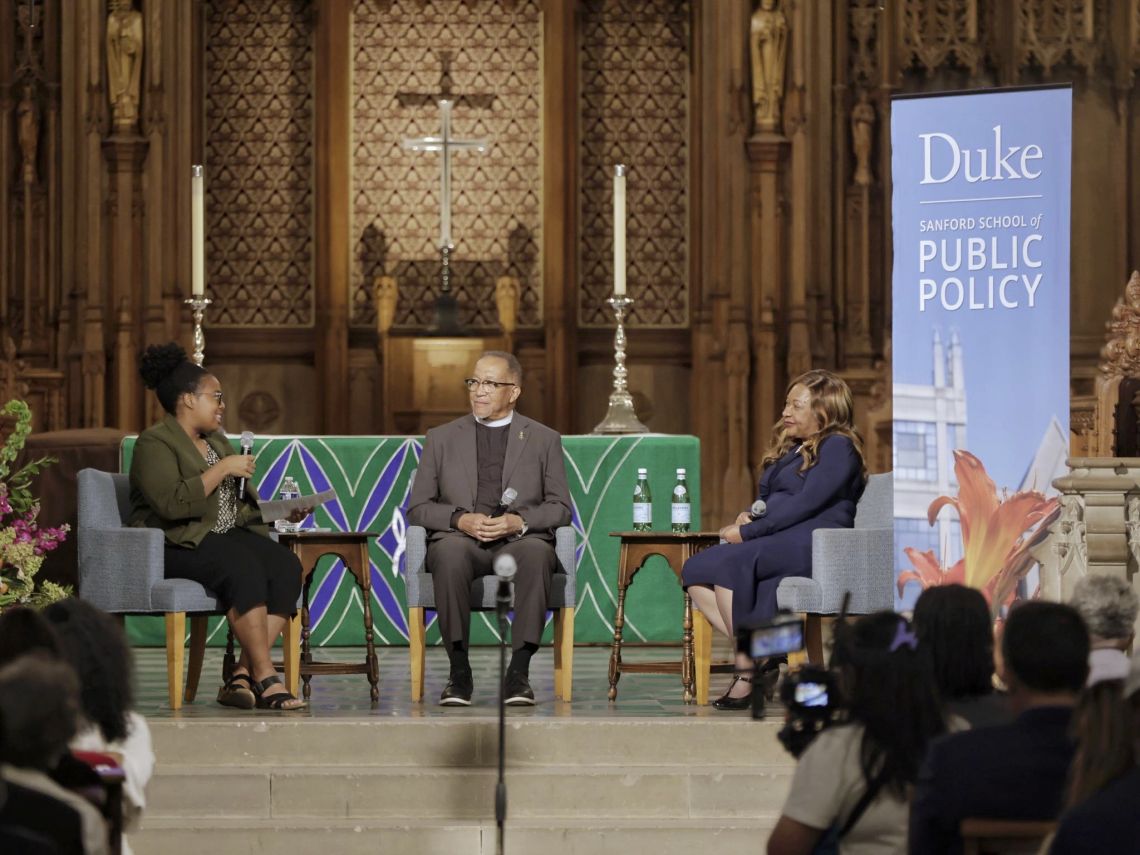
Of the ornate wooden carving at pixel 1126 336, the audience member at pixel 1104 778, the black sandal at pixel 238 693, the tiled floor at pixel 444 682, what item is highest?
the ornate wooden carving at pixel 1126 336

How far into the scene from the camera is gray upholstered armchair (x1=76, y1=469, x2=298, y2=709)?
19.8ft

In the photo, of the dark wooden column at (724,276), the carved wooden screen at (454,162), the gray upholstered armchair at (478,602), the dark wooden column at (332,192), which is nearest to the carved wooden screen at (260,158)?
the dark wooden column at (332,192)

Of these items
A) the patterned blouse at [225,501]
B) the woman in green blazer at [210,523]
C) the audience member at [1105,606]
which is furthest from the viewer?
the patterned blouse at [225,501]

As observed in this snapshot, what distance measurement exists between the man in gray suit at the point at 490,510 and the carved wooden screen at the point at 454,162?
4447 millimetres

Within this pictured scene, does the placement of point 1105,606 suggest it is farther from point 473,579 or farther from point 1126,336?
point 1126,336

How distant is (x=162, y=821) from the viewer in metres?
5.22

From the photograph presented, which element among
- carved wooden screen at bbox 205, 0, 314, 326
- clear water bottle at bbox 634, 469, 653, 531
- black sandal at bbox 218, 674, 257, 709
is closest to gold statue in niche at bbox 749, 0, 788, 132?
carved wooden screen at bbox 205, 0, 314, 326

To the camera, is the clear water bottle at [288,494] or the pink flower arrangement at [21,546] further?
the clear water bottle at [288,494]

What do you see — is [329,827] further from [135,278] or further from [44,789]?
[135,278]

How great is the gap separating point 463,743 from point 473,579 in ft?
2.59

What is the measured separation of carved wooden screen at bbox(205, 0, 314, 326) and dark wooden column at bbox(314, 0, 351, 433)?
222 millimetres

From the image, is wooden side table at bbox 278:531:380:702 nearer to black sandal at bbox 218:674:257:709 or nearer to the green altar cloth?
black sandal at bbox 218:674:257:709

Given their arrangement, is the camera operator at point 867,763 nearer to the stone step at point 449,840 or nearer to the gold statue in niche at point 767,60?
the stone step at point 449,840

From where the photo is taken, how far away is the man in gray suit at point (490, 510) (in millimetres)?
6066
